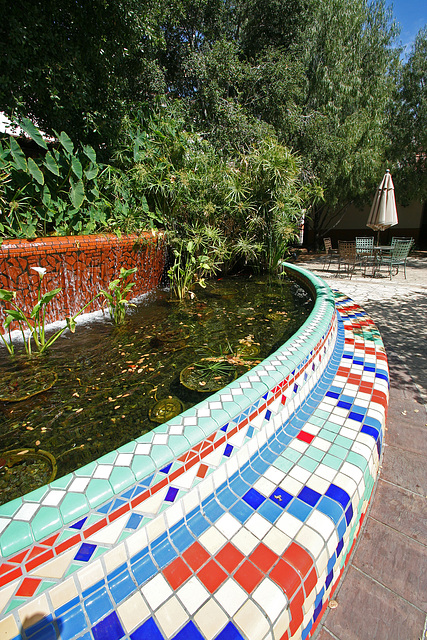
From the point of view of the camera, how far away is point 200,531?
1236 mm

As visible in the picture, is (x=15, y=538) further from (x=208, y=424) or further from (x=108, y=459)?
(x=208, y=424)

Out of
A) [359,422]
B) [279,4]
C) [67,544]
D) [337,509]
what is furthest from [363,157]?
[67,544]

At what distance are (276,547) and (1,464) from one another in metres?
1.37

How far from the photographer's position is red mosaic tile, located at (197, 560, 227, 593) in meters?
1.06

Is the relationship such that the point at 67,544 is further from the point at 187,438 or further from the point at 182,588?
the point at 187,438

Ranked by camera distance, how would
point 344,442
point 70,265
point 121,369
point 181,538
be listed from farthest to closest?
point 70,265 → point 121,369 → point 344,442 → point 181,538

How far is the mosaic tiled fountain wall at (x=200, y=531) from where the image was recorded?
3.04 feet

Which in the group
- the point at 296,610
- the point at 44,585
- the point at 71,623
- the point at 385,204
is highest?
the point at 385,204

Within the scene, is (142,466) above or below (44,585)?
above

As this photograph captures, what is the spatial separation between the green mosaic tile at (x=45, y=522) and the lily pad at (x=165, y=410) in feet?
2.98

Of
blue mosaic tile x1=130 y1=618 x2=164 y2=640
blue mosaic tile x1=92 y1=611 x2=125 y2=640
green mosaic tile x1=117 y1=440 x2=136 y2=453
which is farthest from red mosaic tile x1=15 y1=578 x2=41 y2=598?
green mosaic tile x1=117 y1=440 x2=136 y2=453

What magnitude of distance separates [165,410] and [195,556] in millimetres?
914

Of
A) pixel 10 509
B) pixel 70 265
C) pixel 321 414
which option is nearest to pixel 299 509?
pixel 321 414

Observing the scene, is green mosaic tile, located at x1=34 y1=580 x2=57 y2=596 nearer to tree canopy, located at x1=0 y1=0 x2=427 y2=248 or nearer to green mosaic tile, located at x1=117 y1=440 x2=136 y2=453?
green mosaic tile, located at x1=117 y1=440 x2=136 y2=453
